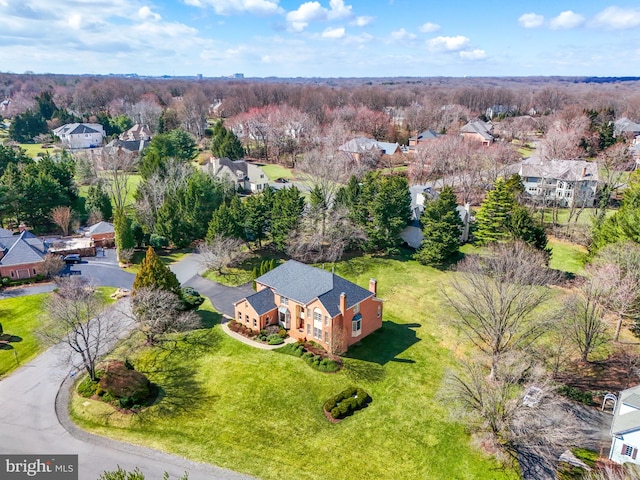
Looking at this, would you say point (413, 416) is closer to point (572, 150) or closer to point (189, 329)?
point (189, 329)

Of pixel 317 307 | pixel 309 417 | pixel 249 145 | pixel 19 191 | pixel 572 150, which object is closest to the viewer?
pixel 309 417

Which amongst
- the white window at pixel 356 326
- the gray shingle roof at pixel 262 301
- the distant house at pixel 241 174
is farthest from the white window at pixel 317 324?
the distant house at pixel 241 174

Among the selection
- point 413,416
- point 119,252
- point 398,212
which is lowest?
point 413,416

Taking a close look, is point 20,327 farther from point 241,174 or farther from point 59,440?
point 241,174

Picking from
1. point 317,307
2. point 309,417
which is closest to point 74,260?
point 317,307

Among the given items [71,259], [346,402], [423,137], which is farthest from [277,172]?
[346,402]

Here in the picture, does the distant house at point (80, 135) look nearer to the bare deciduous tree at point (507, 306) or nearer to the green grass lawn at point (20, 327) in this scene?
the green grass lawn at point (20, 327)
